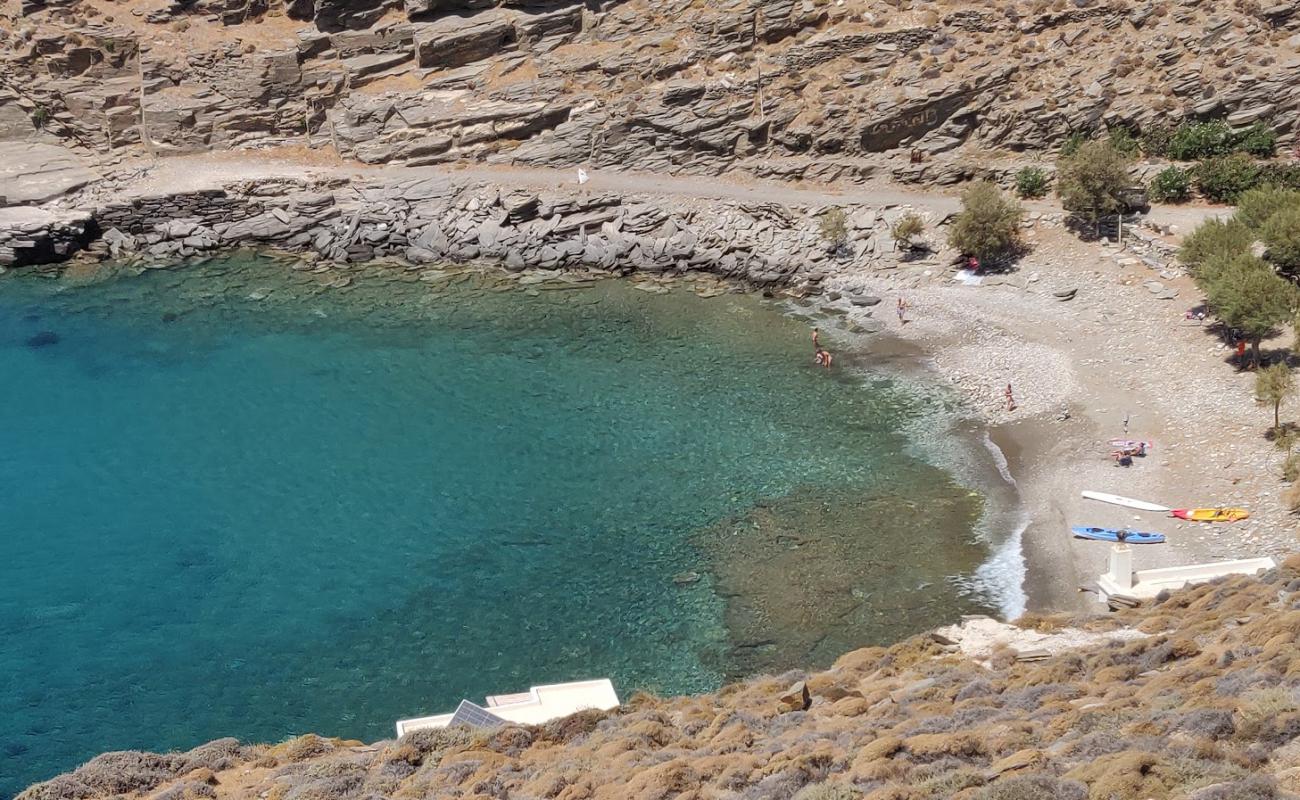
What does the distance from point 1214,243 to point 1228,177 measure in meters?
8.48

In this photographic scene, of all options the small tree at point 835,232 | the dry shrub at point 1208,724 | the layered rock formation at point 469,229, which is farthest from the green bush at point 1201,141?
the dry shrub at point 1208,724

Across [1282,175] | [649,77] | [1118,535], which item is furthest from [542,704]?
[649,77]

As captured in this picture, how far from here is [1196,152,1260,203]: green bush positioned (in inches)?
2195

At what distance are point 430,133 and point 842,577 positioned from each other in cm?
4162

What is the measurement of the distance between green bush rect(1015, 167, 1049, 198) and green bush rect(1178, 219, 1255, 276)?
10.1m

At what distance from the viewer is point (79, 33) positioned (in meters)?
73.1

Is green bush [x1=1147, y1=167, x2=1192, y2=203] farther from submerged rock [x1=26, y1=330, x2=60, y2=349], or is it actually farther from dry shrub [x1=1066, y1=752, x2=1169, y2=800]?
submerged rock [x1=26, y1=330, x2=60, y2=349]

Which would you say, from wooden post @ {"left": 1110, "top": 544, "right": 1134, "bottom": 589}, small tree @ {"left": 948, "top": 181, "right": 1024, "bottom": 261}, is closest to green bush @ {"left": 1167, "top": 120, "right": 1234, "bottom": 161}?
small tree @ {"left": 948, "top": 181, "right": 1024, "bottom": 261}

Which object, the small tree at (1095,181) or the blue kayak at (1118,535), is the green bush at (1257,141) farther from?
the blue kayak at (1118,535)

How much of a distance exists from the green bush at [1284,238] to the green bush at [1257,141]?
10250 mm

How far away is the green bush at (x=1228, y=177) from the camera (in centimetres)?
→ 5575

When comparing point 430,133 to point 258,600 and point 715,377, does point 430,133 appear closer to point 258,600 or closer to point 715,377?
point 715,377

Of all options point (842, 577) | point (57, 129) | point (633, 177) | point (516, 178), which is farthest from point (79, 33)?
point (842, 577)

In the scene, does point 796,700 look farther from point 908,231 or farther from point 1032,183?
point 1032,183
